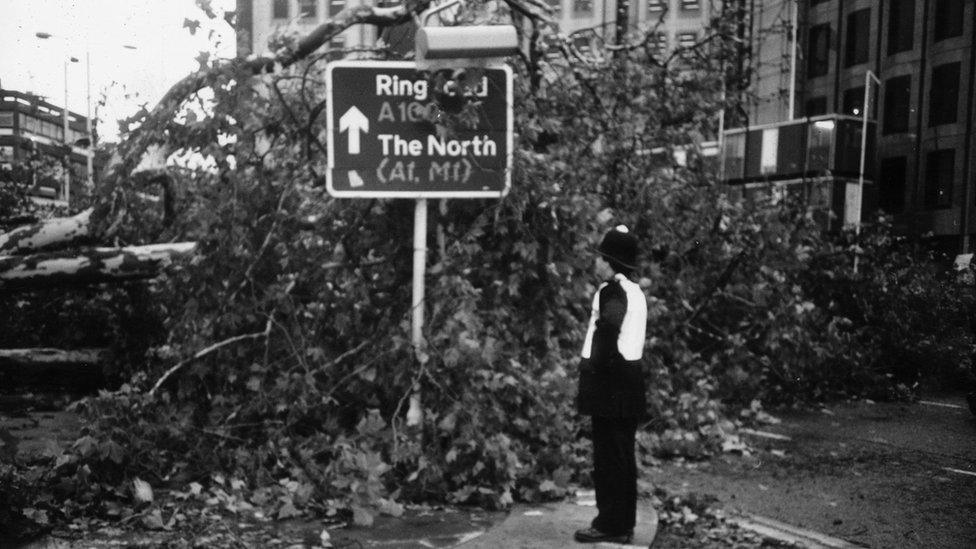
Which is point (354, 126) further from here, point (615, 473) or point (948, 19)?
point (948, 19)

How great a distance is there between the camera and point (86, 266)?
845 centimetres

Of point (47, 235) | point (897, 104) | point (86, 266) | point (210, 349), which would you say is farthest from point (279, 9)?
point (210, 349)

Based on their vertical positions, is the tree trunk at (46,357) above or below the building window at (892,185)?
below

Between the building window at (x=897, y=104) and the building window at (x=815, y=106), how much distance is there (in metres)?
3.57

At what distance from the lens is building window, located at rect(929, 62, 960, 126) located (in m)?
37.6

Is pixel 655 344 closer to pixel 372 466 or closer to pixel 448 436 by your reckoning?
pixel 448 436

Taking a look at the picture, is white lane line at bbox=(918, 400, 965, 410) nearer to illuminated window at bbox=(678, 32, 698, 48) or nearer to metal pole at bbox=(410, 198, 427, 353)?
illuminated window at bbox=(678, 32, 698, 48)

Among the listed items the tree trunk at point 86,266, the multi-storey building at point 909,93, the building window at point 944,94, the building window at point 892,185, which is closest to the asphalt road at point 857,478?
the tree trunk at point 86,266

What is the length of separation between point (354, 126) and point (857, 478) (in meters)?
4.66

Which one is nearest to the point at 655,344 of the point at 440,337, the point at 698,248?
the point at 698,248

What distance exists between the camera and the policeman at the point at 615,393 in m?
4.87

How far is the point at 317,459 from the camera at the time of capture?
6.38 meters

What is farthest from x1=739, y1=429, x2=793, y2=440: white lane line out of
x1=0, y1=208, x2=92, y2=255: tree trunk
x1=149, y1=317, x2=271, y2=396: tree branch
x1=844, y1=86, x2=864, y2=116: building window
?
x1=844, y1=86, x2=864, y2=116: building window

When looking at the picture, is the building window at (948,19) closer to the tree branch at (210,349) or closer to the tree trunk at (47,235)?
the tree trunk at (47,235)
